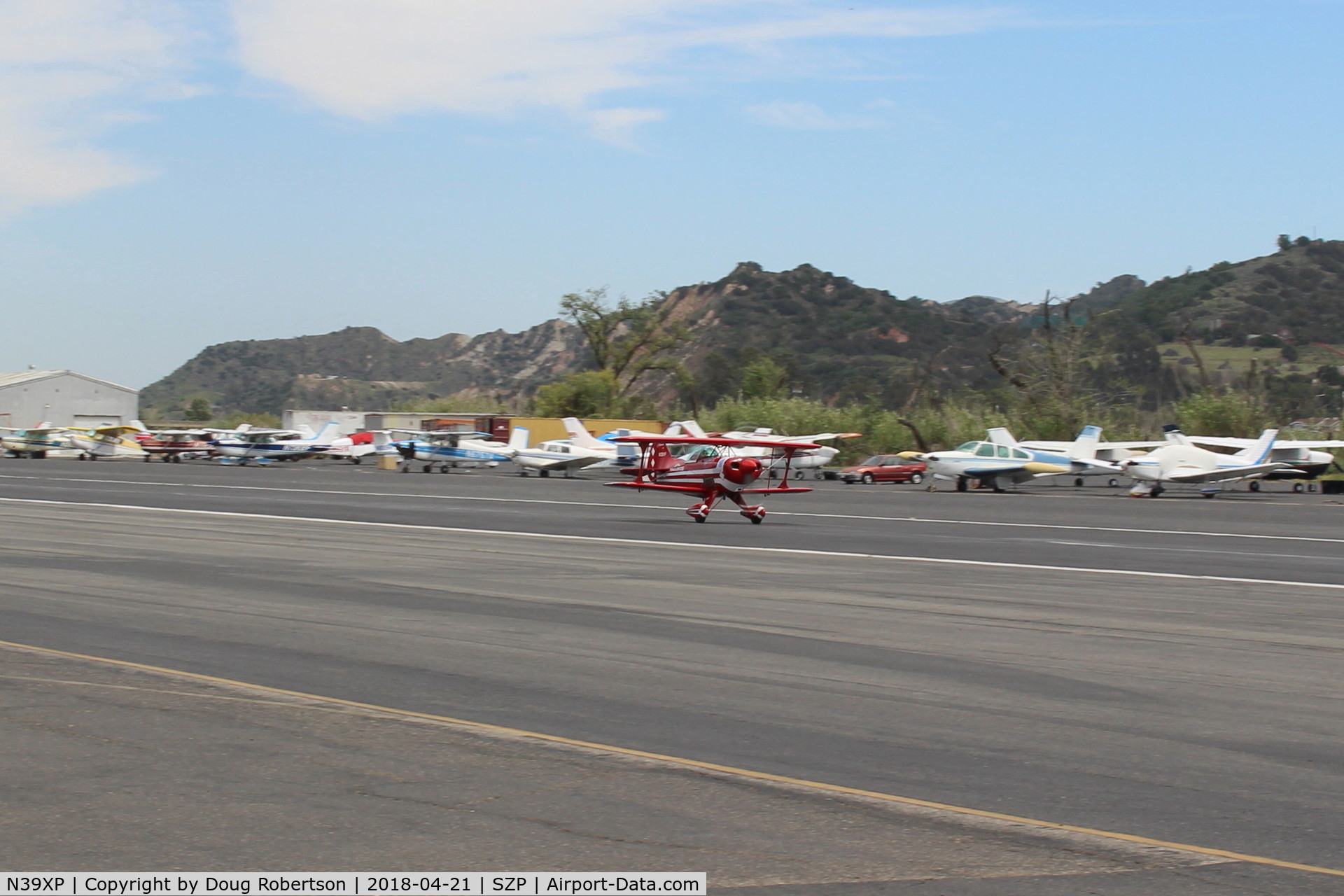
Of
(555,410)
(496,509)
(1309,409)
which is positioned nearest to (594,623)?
(496,509)

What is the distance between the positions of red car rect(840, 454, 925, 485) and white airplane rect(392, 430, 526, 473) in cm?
1704

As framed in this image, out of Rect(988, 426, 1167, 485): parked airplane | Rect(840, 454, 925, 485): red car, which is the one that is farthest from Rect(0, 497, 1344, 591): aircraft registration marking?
Rect(840, 454, 925, 485): red car

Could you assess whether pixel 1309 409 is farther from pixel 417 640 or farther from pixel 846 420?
pixel 417 640

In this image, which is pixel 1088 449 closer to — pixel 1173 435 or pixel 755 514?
pixel 1173 435

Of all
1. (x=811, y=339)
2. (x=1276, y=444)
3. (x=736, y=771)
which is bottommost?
(x=736, y=771)

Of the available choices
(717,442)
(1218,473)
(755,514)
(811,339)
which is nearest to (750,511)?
(755,514)

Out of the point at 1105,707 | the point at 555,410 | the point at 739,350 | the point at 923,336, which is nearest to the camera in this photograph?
the point at 1105,707

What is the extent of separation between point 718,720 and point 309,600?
707 centimetres

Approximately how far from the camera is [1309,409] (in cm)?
10875

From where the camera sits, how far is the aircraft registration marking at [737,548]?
17625 mm

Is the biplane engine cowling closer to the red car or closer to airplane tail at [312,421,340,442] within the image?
the red car

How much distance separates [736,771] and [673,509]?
27467 mm

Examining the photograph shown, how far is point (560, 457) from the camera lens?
192ft

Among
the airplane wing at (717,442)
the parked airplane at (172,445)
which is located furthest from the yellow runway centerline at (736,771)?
the parked airplane at (172,445)
